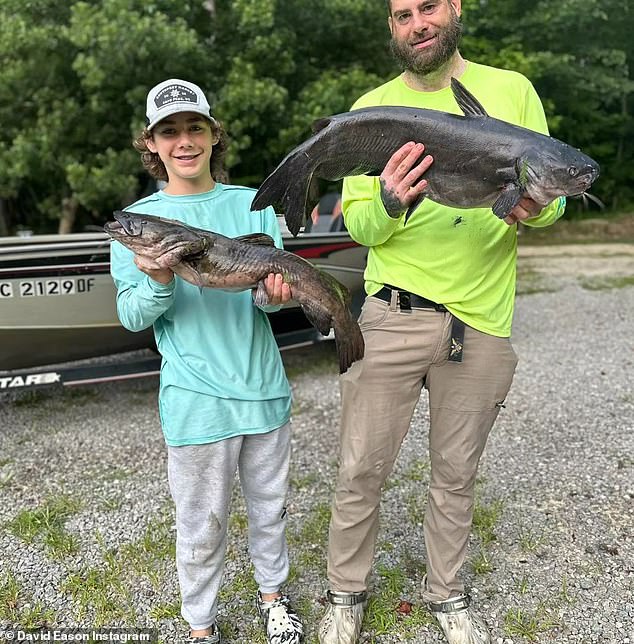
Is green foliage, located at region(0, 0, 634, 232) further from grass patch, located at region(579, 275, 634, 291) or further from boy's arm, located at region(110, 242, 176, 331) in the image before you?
boy's arm, located at region(110, 242, 176, 331)

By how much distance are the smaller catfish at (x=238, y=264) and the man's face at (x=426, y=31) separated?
0.94 meters

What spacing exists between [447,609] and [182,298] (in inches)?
73.1

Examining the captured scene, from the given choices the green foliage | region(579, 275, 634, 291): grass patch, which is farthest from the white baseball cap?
region(579, 275, 634, 291): grass patch

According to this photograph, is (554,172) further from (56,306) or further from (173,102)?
(56,306)

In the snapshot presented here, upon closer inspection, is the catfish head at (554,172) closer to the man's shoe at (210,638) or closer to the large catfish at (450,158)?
the large catfish at (450,158)

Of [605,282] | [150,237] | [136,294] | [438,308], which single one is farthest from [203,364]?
[605,282]

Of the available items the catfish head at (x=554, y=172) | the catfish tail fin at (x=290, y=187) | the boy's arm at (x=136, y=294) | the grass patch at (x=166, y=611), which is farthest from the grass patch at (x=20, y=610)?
the catfish head at (x=554, y=172)

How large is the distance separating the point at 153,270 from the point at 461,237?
124 cm

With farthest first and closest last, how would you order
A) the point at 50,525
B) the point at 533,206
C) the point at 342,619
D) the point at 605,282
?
the point at 605,282, the point at 50,525, the point at 342,619, the point at 533,206

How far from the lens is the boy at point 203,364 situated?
2.50 m

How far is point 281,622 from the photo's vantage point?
2836 millimetres

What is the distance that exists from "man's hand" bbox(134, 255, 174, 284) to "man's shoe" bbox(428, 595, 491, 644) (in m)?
1.95

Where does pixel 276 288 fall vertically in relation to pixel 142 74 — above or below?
above

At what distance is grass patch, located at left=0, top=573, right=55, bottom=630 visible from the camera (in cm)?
300
